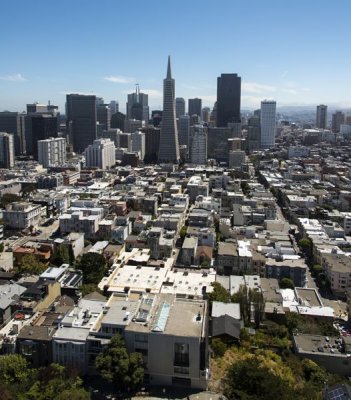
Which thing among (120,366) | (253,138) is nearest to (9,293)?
(120,366)

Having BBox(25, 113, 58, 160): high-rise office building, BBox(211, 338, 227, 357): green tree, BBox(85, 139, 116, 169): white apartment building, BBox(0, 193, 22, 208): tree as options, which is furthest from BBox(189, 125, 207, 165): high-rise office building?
BBox(211, 338, 227, 357): green tree

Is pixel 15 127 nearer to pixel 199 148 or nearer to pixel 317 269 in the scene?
pixel 199 148

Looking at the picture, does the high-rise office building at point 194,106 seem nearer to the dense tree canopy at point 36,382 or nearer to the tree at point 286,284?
the tree at point 286,284

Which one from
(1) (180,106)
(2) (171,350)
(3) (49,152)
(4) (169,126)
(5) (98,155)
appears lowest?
(2) (171,350)

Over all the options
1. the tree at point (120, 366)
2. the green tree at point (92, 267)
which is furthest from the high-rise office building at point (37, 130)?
the tree at point (120, 366)

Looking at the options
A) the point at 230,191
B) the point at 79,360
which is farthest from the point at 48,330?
the point at 230,191

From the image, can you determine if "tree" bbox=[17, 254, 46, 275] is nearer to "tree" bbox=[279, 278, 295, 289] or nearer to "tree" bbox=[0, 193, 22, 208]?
"tree" bbox=[279, 278, 295, 289]
